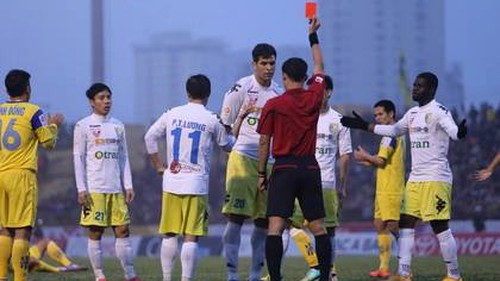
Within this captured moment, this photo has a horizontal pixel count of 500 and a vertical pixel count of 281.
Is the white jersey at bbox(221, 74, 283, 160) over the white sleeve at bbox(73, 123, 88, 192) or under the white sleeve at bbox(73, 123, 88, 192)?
over

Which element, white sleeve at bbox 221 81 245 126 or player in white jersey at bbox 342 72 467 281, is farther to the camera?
player in white jersey at bbox 342 72 467 281

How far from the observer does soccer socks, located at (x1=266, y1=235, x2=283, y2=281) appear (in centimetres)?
1309

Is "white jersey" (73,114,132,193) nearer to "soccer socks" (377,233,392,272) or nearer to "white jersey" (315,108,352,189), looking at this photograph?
"white jersey" (315,108,352,189)

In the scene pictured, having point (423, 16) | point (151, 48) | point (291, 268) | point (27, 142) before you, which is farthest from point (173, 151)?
point (151, 48)

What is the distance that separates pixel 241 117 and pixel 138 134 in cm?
2246

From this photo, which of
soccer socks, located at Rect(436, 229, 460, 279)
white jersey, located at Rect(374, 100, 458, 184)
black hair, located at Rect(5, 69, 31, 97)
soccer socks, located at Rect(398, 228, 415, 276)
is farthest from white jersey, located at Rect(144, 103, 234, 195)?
soccer socks, located at Rect(436, 229, 460, 279)

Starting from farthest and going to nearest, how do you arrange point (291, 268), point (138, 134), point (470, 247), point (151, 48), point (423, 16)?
point (151, 48) → point (423, 16) → point (138, 134) → point (470, 247) → point (291, 268)

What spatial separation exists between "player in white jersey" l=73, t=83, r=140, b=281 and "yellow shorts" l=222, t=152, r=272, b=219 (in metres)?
2.05

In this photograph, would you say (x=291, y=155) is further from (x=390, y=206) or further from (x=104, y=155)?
(x=390, y=206)

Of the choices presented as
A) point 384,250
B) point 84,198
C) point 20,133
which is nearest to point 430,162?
point 384,250

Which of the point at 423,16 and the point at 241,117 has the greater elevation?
the point at 423,16

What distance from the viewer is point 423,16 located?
45.4m

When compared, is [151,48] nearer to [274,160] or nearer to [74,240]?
[74,240]

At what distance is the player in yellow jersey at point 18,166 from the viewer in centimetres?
1392
